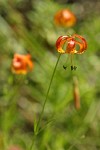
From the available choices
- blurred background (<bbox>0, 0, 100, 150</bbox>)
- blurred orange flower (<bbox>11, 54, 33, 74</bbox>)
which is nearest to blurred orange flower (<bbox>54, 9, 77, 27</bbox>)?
blurred background (<bbox>0, 0, 100, 150</bbox>)

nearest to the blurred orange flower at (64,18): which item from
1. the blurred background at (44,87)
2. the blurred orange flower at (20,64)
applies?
the blurred background at (44,87)

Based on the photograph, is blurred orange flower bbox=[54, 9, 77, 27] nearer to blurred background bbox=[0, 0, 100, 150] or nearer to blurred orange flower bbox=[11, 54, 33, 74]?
blurred background bbox=[0, 0, 100, 150]

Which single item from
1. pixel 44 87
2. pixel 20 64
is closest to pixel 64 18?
pixel 44 87

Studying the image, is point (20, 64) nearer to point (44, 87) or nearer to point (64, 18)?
point (44, 87)

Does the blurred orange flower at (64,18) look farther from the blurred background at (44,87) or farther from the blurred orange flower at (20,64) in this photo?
the blurred orange flower at (20,64)

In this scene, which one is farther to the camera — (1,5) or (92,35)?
(1,5)

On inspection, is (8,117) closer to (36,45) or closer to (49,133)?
(49,133)

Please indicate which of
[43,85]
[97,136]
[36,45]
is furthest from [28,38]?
[97,136]
